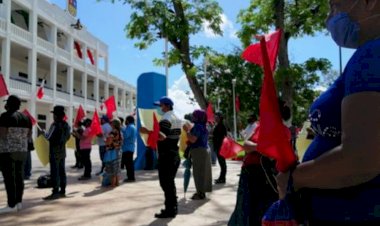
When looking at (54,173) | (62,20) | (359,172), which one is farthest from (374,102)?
(62,20)

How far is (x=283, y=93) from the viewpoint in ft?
45.8

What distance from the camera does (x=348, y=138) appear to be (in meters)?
1.43

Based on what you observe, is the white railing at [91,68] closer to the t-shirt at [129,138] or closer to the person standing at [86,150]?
the person standing at [86,150]

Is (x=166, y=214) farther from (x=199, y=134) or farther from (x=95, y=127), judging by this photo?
(x=95, y=127)

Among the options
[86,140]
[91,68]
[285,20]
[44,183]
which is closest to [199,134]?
[44,183]

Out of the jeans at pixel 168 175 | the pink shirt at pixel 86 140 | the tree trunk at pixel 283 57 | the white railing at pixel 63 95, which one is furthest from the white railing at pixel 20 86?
the jeans at pixel 168 175

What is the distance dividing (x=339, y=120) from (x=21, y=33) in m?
32.9

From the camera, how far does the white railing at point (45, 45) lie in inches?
1358

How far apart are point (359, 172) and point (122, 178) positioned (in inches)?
428

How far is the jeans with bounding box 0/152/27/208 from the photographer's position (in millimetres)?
6852

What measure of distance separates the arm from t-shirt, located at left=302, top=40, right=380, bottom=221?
0.05 metres

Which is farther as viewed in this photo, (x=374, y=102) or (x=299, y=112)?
(x=299, y=112)

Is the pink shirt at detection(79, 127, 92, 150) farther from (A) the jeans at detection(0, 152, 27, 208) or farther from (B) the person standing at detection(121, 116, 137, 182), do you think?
(A) the jeans at detection(0, 152, 27, 208)

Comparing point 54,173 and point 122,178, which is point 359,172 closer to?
point 54,173
